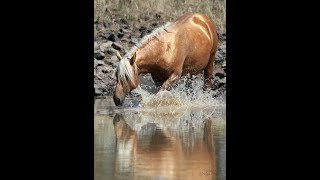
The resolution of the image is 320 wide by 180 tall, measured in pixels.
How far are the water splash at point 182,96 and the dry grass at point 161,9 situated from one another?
0.94 m

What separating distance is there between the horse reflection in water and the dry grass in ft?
11.6

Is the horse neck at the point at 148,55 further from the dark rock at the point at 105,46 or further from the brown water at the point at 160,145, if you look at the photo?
the dark rock at the point at 105,46

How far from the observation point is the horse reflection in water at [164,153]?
4211 mm

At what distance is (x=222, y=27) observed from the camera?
32.9 feet

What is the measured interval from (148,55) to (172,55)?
0.43 metres

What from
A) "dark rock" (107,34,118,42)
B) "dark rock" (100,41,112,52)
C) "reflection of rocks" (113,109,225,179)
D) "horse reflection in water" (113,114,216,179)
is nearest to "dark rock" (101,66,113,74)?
"dark rock" (100,41,112,52)

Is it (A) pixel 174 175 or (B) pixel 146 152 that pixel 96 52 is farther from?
(A) pixel 174 175

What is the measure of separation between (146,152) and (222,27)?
537cm

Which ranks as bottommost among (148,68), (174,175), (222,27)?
(174,175)

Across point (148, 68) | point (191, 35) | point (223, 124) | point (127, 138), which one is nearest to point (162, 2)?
point (191, 35)

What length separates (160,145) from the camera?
5215 mm

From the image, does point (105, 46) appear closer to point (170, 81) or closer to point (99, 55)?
point (99, 55)

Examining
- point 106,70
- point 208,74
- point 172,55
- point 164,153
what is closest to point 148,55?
point 172,55

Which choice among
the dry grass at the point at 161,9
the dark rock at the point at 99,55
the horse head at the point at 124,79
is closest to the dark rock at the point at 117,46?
the dark rock at the point at 99,55
